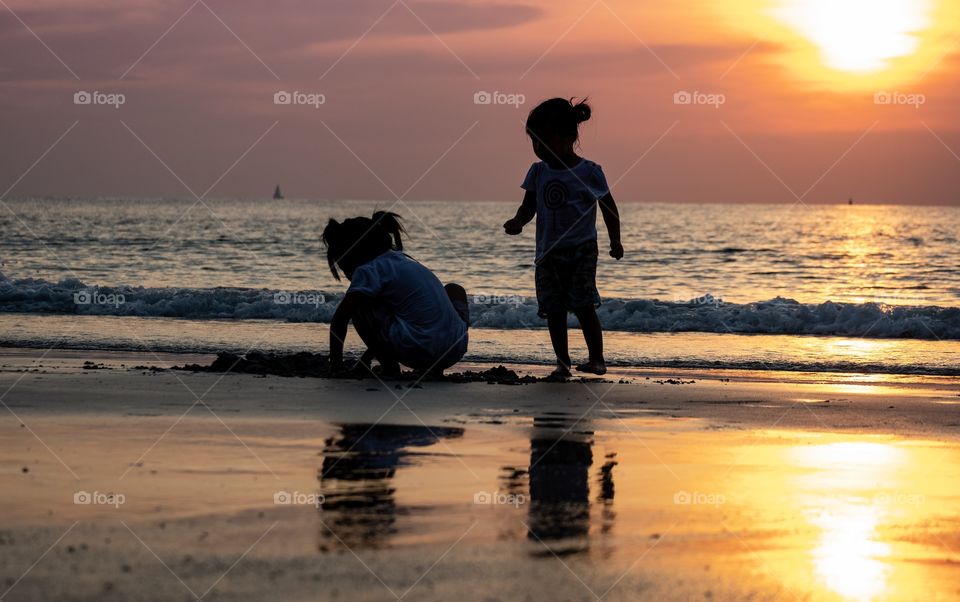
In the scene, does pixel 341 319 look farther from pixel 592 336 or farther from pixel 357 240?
pixel 592 336

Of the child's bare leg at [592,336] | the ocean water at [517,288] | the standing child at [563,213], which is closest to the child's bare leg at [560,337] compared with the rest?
the standing child at [563,213]

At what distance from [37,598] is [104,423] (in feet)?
9.01

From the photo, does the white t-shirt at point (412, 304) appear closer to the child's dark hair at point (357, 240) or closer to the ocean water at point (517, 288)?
the child's dark hair at point (357, 240)

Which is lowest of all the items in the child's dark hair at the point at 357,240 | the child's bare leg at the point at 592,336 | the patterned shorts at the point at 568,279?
the child's bare leg at the point at 592,336

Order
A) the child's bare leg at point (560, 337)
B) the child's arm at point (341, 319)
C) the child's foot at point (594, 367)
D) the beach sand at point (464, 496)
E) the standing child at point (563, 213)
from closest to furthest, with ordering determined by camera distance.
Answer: the beach sand at point (464, 496), the child's arm at point (341, 319), the standing child at point (563, 213), the child's bare leg at point (560, 337), the child's foot at point (594, 367)

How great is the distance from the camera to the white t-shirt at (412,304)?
22.9 ft

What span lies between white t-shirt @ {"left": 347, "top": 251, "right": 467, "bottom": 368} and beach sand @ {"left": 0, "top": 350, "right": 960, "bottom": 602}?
41cm

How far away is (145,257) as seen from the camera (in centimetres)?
3112

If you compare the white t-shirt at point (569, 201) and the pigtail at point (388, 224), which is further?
the white t-shirt at point (569, 201)

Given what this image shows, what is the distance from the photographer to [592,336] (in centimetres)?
773

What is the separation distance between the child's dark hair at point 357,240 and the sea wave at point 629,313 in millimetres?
6690

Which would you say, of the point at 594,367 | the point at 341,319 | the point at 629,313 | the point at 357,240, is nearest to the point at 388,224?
the point at 357,240

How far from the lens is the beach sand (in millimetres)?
3078

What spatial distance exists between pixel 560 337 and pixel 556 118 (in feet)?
4.63
